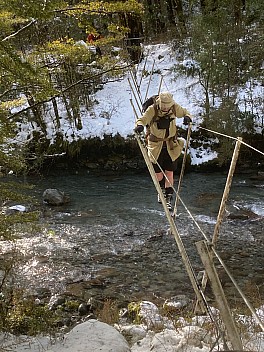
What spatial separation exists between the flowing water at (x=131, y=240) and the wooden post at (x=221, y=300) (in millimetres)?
3796

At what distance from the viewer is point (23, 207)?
8281 mm

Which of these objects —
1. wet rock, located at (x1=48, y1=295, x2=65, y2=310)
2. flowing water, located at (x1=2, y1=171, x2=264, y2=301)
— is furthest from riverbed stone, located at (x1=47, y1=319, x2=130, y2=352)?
flowing water, located at (x1=2, y1=171, x2=264, y2=301)

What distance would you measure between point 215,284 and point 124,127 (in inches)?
427

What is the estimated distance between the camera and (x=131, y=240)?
6828mm

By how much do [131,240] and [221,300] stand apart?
223 inches

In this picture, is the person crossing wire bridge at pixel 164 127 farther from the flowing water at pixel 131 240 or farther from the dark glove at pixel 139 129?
the flowing water at pixel 131 240

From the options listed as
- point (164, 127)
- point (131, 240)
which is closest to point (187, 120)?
point (164, 127)

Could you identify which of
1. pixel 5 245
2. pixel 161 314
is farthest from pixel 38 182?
pixel 161 314

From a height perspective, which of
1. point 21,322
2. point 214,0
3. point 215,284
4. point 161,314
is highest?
point 214,0

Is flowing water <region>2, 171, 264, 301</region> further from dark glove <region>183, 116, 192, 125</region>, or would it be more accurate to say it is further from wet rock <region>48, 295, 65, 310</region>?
dark glove <region>183, 116, 192, 125</region>

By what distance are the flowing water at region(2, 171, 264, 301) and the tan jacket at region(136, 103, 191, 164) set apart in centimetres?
160

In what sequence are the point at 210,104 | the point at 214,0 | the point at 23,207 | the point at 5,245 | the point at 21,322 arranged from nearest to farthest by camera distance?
the point at 21,322 → the point at 5,245 → the point at 23,207 → the point at 210,104 → the point at 214,0

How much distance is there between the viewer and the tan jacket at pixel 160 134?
506 cm

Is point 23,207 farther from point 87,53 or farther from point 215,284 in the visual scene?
point 215,284
